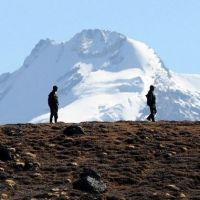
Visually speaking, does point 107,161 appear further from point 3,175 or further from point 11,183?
point 11,183

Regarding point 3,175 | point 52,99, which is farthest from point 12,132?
point 3,175

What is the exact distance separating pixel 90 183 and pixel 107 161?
3.44 m

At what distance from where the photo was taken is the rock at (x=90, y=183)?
33.2m

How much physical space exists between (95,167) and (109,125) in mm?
7979

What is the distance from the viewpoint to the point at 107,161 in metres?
36.7

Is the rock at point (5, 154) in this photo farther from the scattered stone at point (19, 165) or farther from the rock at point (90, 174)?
the rock at point (90, 174)

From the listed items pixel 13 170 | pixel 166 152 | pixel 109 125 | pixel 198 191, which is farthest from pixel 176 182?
pixel 109 125

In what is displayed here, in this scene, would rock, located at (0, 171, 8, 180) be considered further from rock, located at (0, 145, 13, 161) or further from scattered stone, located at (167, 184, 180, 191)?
scattered stone, located at (167, 184, 180, 191)

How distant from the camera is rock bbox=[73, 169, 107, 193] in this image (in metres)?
33.2

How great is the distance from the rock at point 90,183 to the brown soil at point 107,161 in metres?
0.25

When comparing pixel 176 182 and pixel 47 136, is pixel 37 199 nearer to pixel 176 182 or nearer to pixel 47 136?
pixel 176 182

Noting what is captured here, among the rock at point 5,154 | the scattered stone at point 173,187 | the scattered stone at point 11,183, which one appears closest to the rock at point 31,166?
the rock at point 5,154

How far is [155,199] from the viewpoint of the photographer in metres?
32.3

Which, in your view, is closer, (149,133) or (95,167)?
(95,167)
